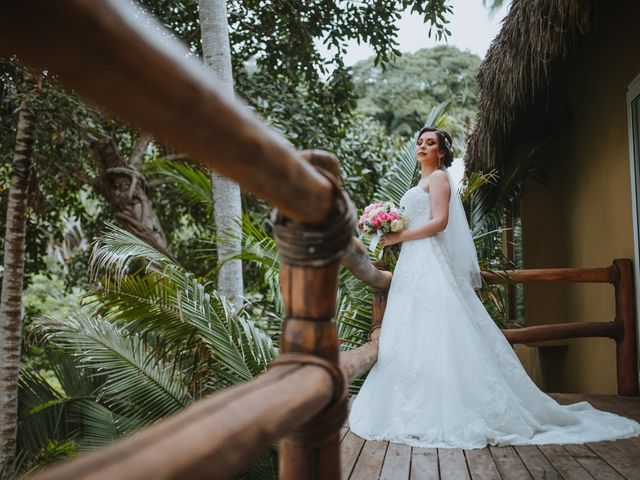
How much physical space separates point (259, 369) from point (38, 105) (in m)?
3.38

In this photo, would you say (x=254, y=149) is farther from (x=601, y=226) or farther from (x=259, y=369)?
(x=601, y=226)

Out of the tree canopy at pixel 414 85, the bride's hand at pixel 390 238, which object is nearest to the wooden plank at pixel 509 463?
the bride's hand at pixel 390 238

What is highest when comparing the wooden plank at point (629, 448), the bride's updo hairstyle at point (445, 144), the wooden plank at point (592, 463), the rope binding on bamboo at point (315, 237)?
the bride's updo hairstyle at point (445, 144)

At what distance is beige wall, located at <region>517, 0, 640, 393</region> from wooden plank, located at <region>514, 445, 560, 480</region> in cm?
270

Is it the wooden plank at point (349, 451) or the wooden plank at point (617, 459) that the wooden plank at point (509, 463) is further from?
the wooden plank at point (349, 451)

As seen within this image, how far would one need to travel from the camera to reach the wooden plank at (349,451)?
269cm

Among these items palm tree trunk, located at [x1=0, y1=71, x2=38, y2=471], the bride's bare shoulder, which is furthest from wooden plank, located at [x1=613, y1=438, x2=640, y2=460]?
palm tree trunk, located at [x1=0, y1=71, x2=38, y2=471]

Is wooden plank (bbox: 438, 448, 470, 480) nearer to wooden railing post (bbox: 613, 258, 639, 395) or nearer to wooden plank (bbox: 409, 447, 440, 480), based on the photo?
wooden plank (bbox: 409, 447, 440, 480)

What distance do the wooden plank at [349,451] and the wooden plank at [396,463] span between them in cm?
14

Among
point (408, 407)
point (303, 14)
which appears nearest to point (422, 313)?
point (408, 407)

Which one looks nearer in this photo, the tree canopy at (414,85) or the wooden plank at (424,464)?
the wooden plank at (424,464)

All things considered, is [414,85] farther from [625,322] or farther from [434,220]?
[434,220]

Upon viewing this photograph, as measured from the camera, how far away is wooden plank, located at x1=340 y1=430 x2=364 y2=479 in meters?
2.69

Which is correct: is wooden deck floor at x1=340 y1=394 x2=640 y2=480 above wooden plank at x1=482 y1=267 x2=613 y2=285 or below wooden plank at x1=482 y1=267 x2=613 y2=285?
below
